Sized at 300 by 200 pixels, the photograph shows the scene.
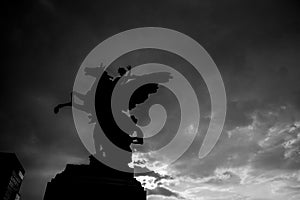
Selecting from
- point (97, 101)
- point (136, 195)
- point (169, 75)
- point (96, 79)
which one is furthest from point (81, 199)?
point (169, 75)

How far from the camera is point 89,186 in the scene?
9.03 m

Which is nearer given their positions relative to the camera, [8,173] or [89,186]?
[89,186]

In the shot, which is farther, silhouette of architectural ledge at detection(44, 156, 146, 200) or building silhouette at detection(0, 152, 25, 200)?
building silhouette at detection(0, 152, 25, 200)

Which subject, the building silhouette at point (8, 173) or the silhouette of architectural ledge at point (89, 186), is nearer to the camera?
the silhouette of architectural ledge at point (89, 186)

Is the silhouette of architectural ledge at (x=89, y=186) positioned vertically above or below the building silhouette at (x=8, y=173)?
below

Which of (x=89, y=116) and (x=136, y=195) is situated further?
→ (x=89, y=116)

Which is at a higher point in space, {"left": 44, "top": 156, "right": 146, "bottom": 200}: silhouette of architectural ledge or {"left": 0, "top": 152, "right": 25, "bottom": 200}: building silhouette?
{"left": 0, "top": 152, "right": 25, "bottom": 200}: building silhouette

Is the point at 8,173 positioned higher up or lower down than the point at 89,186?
higher up

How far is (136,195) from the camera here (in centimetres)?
931

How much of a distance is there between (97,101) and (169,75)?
382 centimetres

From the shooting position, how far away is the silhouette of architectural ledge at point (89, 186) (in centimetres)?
889

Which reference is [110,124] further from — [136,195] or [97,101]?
[136,195]

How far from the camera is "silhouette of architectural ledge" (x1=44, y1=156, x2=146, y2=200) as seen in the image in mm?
8891

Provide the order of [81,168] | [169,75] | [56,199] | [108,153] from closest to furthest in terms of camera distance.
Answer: [56,199] → [81,168] → [108,153] → [169,75]
